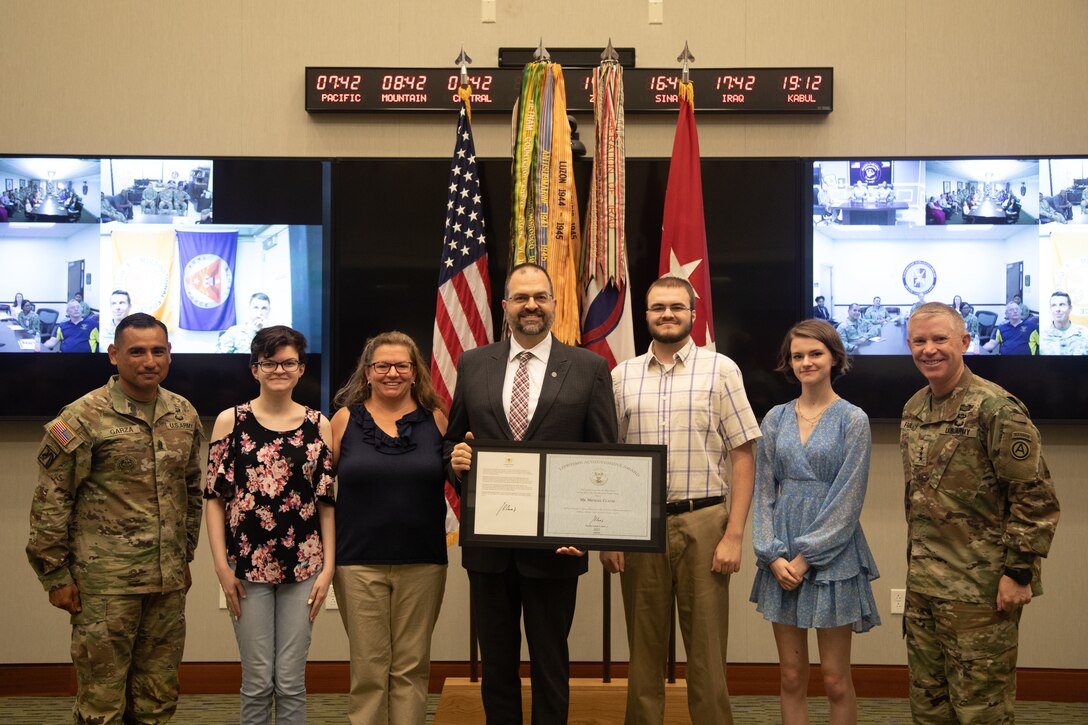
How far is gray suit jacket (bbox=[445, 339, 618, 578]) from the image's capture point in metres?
2.85

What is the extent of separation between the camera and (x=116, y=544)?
2.94 m

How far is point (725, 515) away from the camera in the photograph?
10.2 ft

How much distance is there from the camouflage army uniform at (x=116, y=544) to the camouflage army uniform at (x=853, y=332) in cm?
296

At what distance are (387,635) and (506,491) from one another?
658 millimetres

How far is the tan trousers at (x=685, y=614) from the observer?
3.05 m

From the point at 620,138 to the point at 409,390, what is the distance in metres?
1.61

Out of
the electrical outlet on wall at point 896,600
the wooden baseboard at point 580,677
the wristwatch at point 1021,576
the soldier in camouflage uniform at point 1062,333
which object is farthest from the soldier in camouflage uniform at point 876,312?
the wristwatch at point 1021,576

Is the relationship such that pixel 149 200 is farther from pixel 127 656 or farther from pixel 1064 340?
pixel 1064 340

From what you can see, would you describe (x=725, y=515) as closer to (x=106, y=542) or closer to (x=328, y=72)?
(x=106, y=542)

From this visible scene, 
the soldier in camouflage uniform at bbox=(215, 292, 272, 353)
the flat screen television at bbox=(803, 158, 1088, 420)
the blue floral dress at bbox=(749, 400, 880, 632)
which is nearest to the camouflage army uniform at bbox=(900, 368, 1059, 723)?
the blue floral dress at bbox=(749, 400, 880, 632)

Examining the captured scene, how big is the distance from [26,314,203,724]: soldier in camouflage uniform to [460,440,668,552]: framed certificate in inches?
40.8

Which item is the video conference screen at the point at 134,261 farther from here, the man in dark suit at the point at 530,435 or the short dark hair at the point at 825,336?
the short dark hair at the point at 825,336

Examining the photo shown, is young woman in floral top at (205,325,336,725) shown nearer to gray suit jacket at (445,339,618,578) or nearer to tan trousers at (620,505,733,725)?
gray suit jacket at (445,339,618,578)

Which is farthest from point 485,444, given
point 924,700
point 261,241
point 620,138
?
point 261,241
